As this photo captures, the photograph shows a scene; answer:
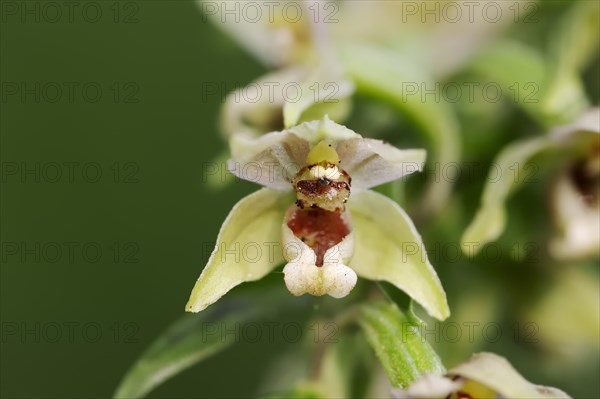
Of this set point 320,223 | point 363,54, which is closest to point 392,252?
point 320,223

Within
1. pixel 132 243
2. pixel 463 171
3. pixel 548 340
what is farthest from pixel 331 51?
pixel 132 243

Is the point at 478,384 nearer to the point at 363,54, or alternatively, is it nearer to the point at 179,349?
the point at 179,349

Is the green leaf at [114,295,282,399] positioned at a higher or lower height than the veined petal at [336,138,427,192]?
lower

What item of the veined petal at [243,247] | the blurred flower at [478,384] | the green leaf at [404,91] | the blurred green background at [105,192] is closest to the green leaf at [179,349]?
the veined petal at [243,247]

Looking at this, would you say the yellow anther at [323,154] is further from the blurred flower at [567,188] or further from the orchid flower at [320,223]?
the blurred flower at [567,188]

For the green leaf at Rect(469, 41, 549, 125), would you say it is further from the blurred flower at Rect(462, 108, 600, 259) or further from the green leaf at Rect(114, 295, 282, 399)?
the green leaf at Rect(114, 295, 282, 399)

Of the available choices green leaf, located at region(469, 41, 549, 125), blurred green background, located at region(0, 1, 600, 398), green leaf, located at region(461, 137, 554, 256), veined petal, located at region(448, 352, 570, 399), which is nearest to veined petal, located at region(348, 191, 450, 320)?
veined petal, located at region(448, 352, 570, 399)
